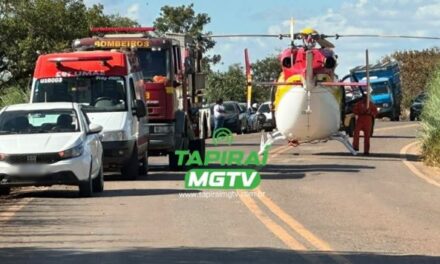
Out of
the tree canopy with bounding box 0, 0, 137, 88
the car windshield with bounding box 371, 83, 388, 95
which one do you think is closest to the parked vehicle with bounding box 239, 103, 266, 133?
the car windshield with bounding box 371, 83, 388, 95

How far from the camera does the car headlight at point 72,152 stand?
1692cm

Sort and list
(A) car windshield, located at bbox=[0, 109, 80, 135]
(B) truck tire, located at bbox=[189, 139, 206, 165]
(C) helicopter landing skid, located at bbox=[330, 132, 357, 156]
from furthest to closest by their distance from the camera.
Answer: (C) helicopter landing skid, located at bbox=[330, 132, 357, 156] → (B) truck tire, located at bbox=[189, 139, 206, 165] → (A) car windshield, located at bbox=[0, 109, 80, 135]

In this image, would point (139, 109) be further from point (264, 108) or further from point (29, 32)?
point (264, 108)

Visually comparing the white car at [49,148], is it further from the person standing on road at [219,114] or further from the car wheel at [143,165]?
the person standing on road at [219,114]

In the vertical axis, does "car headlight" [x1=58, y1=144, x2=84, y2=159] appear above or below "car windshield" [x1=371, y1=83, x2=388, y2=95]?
above

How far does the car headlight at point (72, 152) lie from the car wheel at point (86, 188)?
1.52 ft

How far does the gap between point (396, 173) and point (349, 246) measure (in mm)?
11828

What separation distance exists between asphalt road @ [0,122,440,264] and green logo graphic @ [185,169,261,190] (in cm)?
29

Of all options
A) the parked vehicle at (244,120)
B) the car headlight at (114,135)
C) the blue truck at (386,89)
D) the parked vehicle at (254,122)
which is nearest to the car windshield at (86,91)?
the car headlight at (114,135)

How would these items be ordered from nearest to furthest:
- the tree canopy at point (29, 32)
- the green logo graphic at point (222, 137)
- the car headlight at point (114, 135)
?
the car headlight at point (114, 135), the green logo graphic at point (222, 137), the tree canopy at point (29, 32)

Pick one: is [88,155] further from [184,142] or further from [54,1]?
[54,1]

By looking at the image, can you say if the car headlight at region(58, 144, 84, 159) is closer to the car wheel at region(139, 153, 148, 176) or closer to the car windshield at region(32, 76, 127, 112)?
the car windshield at region(32, 76, 127, 112)

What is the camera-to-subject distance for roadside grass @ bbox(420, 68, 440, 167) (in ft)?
85.4

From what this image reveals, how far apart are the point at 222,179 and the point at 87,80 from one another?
351 cm
